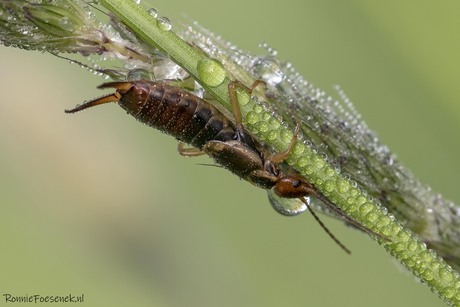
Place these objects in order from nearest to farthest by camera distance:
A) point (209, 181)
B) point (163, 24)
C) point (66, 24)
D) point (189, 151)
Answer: point (163, 24)
point (66, 24)
point (189, 151)
point (209, 181)

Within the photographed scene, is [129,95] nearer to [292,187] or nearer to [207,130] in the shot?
[207,130]

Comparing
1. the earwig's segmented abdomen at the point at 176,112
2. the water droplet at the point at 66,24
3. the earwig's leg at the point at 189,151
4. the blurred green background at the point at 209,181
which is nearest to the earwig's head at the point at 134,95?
the earwig's segmented abdomen at the point at 176,112

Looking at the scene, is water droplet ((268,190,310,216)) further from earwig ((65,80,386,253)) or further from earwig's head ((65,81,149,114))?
earwig's head ((65,81,149,114))

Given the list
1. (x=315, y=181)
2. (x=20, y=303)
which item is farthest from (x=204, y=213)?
(x=315, y=181)

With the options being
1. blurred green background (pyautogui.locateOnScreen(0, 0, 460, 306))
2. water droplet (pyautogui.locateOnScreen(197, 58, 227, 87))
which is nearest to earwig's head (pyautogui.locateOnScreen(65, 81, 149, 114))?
water droplet (pyautogui.locateOnScreen(197, 58, 227, 87))

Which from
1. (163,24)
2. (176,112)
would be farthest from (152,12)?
(176,112)
